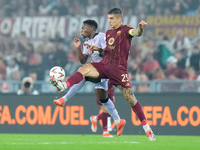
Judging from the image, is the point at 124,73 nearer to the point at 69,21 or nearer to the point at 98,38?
the point at 98,38

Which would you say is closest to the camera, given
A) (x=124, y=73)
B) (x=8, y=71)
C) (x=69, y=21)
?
(x=124, y=73)

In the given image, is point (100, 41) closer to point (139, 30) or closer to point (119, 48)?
point (119, 48)

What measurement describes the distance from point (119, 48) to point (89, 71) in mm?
625

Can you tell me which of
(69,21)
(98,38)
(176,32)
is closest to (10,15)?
(69,21)

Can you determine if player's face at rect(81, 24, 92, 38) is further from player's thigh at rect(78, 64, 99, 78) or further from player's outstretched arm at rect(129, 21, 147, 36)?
player's outstretched arm at rect(129, 21, 147, 36)

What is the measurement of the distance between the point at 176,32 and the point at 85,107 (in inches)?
210

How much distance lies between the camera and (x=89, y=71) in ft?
29.2

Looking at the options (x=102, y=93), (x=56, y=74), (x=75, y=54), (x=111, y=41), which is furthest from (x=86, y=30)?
(x=75, y=54)

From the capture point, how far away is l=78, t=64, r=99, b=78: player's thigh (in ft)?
29.0

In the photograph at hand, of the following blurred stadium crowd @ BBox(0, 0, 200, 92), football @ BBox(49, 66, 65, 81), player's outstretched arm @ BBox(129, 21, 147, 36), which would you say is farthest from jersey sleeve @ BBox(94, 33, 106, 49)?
blurred stadium crowd @ BBox(0, 0, 200, 92)

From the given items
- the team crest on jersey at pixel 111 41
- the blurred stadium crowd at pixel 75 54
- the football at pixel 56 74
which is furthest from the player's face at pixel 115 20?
the blurred stadium crowd at pixel 75 54

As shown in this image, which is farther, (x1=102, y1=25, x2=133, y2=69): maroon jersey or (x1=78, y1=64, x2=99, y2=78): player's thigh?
(x1=102, y1=25, x2=133, y2=69): maroon jersey

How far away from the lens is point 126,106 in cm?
1287

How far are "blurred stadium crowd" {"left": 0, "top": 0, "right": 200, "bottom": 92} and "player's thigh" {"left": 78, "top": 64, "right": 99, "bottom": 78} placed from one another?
19.1 feet
